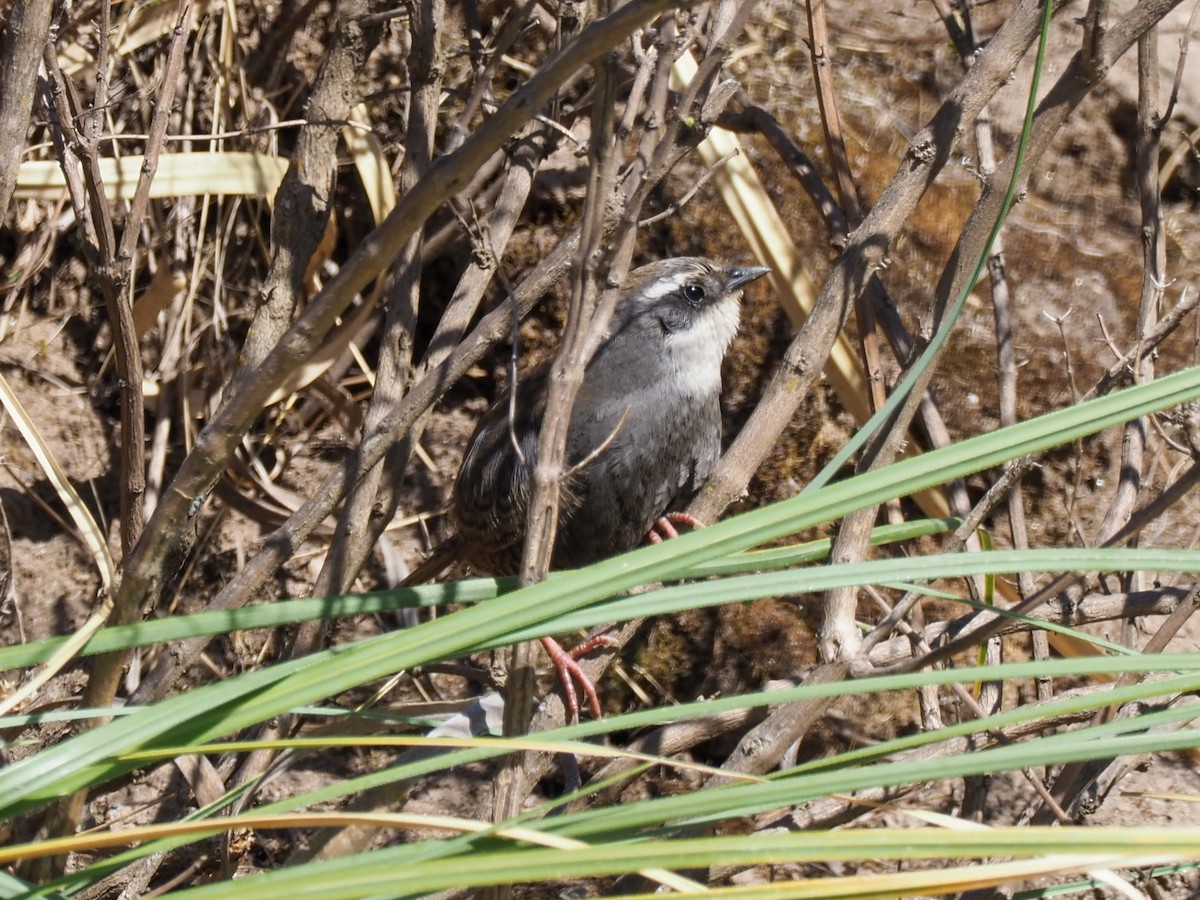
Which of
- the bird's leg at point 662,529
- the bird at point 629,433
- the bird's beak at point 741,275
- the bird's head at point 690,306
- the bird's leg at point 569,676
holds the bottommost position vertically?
the bird's leg at point 569,676

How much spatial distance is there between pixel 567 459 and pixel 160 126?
1.41m

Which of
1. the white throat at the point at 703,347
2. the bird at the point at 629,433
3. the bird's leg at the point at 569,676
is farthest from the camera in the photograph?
the white throat at the point at 703,347

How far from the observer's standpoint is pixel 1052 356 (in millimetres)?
3996

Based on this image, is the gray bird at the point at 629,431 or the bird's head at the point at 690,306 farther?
the bird's head at the point at 690,306

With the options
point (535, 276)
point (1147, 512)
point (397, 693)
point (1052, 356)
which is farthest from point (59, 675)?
point (1052, 356)

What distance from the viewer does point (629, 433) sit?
3508 millimetres

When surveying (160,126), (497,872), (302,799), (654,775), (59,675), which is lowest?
(654,775)

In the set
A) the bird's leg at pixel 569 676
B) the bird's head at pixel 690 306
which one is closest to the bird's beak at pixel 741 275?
the bird's head at pixel 690 306

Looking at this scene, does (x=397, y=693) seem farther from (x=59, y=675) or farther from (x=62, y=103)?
(x=62, y=103)

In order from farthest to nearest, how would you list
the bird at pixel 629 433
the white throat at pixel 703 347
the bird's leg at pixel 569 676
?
1. the white throat at pixel 703 347
2. the bird at pixel 629 433
3. the bird's leg at pixel 569 676

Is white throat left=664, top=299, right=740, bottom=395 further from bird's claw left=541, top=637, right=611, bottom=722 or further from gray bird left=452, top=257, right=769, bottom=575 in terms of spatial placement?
bird's claw left=541, top=637, right=611, bottom=722

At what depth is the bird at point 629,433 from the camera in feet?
11.4

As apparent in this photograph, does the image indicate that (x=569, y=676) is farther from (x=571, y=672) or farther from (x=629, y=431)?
(x=629, y=431)

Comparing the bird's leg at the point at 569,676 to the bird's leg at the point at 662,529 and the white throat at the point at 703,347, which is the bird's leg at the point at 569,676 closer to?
the bird's leg at the point at 662,529
